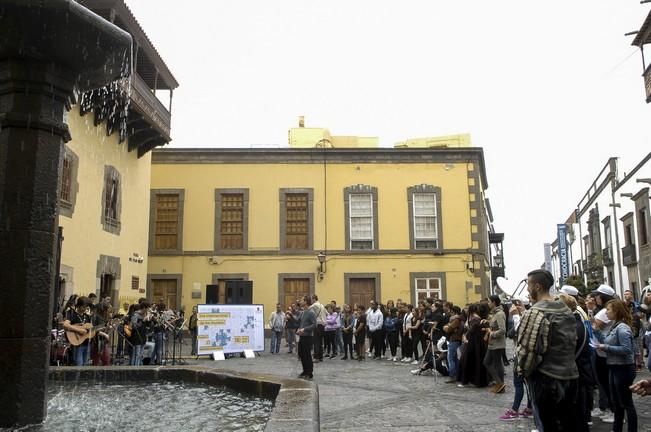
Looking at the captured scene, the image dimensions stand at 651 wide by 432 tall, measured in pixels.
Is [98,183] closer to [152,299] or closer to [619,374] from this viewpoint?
[152,299]

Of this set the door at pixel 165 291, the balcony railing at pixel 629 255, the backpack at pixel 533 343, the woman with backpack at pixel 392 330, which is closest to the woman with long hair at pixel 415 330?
the woman with backpack at pixel 392 330

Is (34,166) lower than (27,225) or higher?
higher

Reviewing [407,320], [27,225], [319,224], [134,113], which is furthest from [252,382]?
[319,224]

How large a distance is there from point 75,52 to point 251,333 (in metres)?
12.5

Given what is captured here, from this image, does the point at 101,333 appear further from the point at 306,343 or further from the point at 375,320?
the point at 375,320

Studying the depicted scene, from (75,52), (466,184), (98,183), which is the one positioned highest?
(466,184)

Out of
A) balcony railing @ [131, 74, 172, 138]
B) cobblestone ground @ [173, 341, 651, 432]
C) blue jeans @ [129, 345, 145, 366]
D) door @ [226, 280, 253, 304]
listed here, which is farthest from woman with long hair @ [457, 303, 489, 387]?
balcony railing @ [131, 74, 172, 138]

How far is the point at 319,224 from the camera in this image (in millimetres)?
24422

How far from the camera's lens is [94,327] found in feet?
37.2

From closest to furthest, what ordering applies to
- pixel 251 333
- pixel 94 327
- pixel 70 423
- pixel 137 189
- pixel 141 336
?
1. pixel 70 423
2. pixel 94 327
3. pixel 141 336
4. pixel 251 333
5. pixel 137 189

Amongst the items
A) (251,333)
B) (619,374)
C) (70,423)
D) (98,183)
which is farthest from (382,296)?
(70,423)

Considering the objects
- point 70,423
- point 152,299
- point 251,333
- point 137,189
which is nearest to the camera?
point 70,423

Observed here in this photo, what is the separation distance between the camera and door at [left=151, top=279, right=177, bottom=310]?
Answer: 2388 cm

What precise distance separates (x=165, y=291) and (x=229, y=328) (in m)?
8.87
